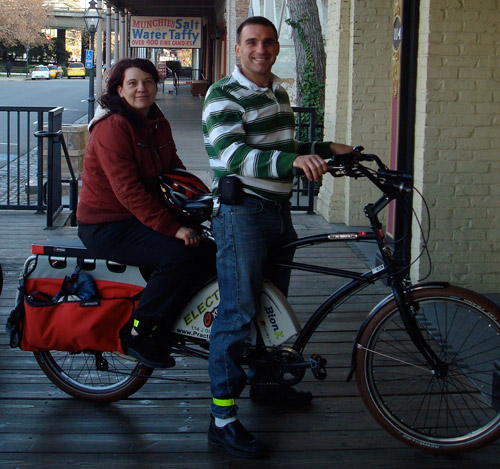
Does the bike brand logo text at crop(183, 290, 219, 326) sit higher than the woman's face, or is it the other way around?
the woman's face

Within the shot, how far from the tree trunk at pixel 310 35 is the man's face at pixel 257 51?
30.3ft

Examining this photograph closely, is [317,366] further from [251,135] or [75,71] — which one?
[75,71]

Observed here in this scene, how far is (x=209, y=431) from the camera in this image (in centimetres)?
347

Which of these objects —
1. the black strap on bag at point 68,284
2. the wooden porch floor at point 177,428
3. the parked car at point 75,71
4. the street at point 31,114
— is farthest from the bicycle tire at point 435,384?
the parked car at point 75,71

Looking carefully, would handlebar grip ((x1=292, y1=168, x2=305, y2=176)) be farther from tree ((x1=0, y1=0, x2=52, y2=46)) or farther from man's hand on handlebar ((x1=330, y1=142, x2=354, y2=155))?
tree ((x1=0, y1=0, x2=52, y2=46))

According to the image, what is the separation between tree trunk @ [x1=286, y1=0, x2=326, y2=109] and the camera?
12.4 meters

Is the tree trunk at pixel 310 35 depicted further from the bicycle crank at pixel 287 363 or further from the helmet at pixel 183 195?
the bicycle crank at pixel 287 363

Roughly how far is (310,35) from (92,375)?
9297 millimetres

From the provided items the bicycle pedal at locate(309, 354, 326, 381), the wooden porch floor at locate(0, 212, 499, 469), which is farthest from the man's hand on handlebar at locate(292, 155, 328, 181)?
the wooden porch floor at locate(0, 212, 499, 469)

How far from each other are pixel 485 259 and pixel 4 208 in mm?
5511

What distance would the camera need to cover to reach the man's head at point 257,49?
3.27 m

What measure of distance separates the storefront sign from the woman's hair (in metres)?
28.2

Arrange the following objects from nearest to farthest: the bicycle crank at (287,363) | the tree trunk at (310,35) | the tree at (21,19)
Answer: the bicycle crank at (287,363) → the tree trunk at (310,35) → the tree at (21,19)

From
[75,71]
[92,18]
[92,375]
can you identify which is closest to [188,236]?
[92,375]
